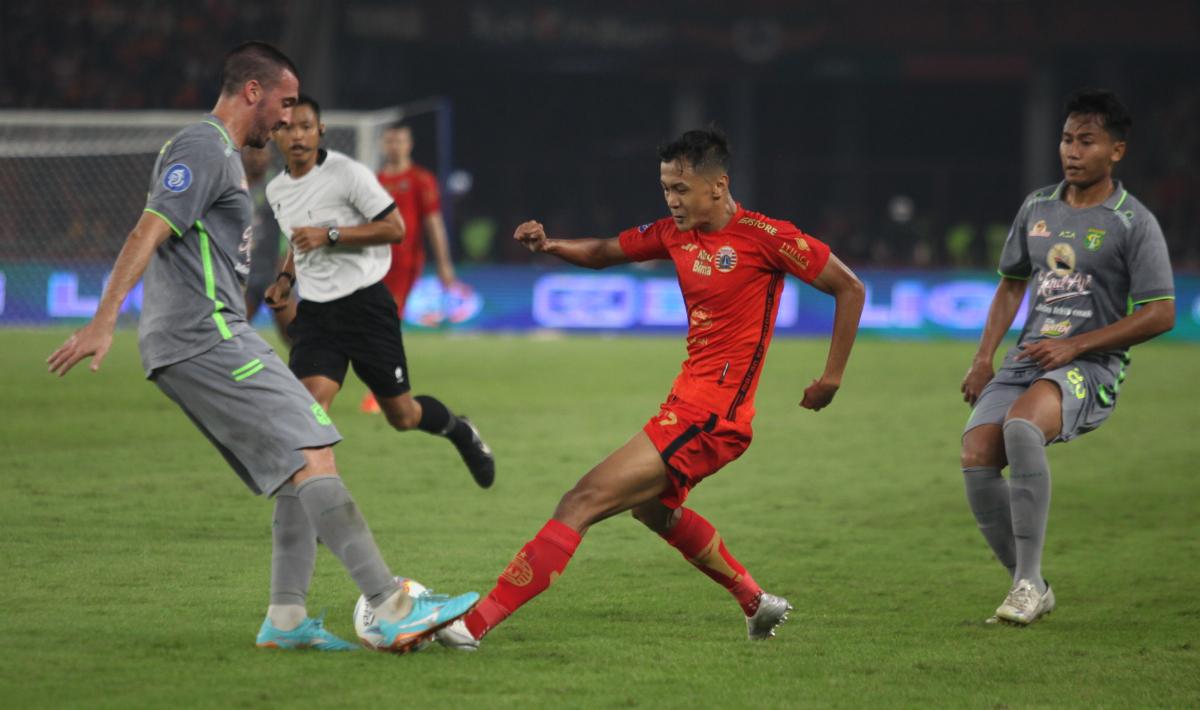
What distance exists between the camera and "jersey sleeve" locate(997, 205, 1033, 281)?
20.3 feet

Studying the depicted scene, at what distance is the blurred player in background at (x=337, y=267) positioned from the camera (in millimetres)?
7652

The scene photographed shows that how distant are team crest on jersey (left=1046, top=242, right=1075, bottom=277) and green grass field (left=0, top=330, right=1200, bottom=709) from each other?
1.35m

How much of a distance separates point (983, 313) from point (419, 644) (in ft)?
55.6

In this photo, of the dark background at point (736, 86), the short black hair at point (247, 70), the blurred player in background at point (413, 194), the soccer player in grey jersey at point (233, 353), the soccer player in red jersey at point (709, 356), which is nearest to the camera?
Result: the soccer player in grey jersey at point (233, 353)

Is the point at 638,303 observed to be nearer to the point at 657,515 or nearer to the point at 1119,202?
the point at 1119,202

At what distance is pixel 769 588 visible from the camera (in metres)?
6.34

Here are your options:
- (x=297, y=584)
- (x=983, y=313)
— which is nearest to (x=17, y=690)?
(x=297, y=584)

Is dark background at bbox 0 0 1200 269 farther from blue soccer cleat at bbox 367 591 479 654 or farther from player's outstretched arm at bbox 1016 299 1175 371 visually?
blue soccer cleat at bbox 367 591 479 654

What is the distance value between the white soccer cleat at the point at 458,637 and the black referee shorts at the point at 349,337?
115 inches

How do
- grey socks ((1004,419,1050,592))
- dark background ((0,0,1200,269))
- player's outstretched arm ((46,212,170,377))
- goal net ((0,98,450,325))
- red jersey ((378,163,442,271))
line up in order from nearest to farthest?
player's outstretched arm ((46,212,170,377)) < grey socks ((1004,419,1050,592)) < red jersey ((378,163,442,271)) < goal net ((0,98,450,325)) < dark background ((0,0,1200,269))

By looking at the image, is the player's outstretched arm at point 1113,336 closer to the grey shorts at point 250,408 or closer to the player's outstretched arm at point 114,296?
the grey shorts at point 250,408

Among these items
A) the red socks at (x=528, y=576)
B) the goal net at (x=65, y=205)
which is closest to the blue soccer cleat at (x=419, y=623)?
the red socks at (x=528, y=576)

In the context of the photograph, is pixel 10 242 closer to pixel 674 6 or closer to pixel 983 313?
pixel 983 313

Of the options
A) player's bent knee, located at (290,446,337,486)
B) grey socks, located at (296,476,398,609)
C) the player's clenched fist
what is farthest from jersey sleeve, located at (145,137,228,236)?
the player's clenched fist
